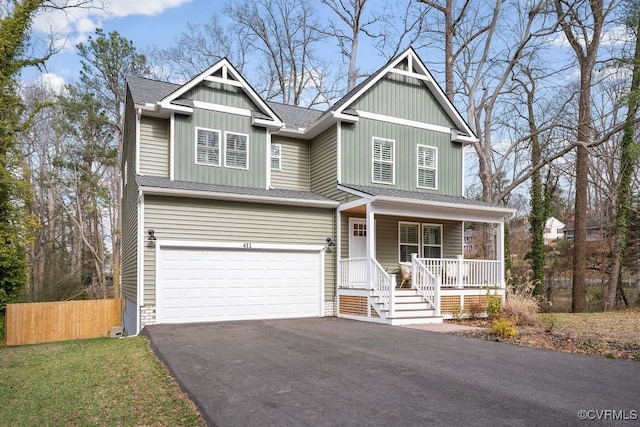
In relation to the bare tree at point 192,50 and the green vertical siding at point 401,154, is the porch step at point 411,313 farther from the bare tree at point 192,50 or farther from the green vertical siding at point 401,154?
the bare tree at point 192,50

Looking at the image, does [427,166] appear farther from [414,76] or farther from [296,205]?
[296,205]

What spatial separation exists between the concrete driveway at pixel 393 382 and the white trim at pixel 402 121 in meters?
7.74

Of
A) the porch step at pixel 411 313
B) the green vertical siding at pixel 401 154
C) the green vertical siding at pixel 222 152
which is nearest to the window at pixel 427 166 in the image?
the green vertical siding at pixel 401 154

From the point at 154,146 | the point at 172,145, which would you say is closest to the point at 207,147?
the point at 172,145

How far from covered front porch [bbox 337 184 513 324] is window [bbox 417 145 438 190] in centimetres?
85

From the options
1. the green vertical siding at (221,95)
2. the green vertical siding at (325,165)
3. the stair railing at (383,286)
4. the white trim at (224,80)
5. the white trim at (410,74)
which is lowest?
the stair railing at (383,286)

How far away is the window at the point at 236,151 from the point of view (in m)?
14.2

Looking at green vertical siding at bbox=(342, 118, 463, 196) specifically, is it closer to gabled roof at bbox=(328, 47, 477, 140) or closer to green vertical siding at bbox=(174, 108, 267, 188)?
gabled roof at bbox=(328, 47, 477, 140)

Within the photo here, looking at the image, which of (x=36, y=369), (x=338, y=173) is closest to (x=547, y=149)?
(x=338, y=173)

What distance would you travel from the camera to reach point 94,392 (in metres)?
5.93

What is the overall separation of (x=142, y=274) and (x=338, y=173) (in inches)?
250

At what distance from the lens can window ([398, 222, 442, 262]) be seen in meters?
15.6

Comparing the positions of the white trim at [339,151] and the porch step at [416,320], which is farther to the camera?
the white trim at [339,151]

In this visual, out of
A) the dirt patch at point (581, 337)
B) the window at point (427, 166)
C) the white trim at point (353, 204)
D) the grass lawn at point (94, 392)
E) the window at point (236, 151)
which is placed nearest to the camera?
the grass lawn at point (94, 392)
